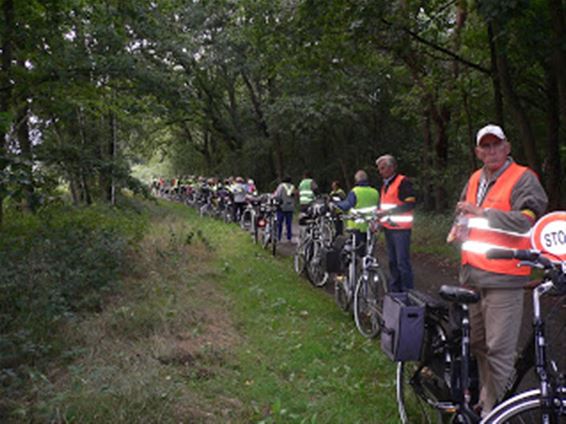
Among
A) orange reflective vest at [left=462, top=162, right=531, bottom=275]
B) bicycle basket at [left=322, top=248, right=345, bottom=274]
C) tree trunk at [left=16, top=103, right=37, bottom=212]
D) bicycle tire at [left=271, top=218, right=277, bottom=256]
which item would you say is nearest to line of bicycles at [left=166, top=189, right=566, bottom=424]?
orange reflective vest at [left=462, top=162, right=531, bottom=275]

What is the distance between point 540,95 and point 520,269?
36.8ft

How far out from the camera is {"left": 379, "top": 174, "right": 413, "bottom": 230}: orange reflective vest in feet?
19.6

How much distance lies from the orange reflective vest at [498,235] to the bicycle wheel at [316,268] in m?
5.19

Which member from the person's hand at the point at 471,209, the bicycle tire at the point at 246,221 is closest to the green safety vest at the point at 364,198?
the person's hand at the point at 471,209

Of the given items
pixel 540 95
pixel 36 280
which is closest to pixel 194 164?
pixel 540 95

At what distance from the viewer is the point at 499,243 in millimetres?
3223

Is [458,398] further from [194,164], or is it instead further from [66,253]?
[194,164]

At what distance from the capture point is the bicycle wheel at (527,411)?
2.31 metres

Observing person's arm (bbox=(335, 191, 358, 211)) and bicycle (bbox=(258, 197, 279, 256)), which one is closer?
person's arm (bbox=(335, 191, 358, 211))

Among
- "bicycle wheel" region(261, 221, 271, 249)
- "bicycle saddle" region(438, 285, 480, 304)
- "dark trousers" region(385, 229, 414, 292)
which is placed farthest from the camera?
"bicycle wheel" region(261, 221, 271, 249)

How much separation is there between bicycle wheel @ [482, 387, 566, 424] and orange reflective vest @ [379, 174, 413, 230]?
3565 millimetres

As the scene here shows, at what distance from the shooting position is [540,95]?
12594 mm

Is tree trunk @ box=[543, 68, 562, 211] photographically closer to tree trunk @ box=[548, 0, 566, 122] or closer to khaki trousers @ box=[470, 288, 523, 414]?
tree trunk @ box=[548, 0, 566, 122]

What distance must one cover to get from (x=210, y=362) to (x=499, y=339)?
9.56 ft
